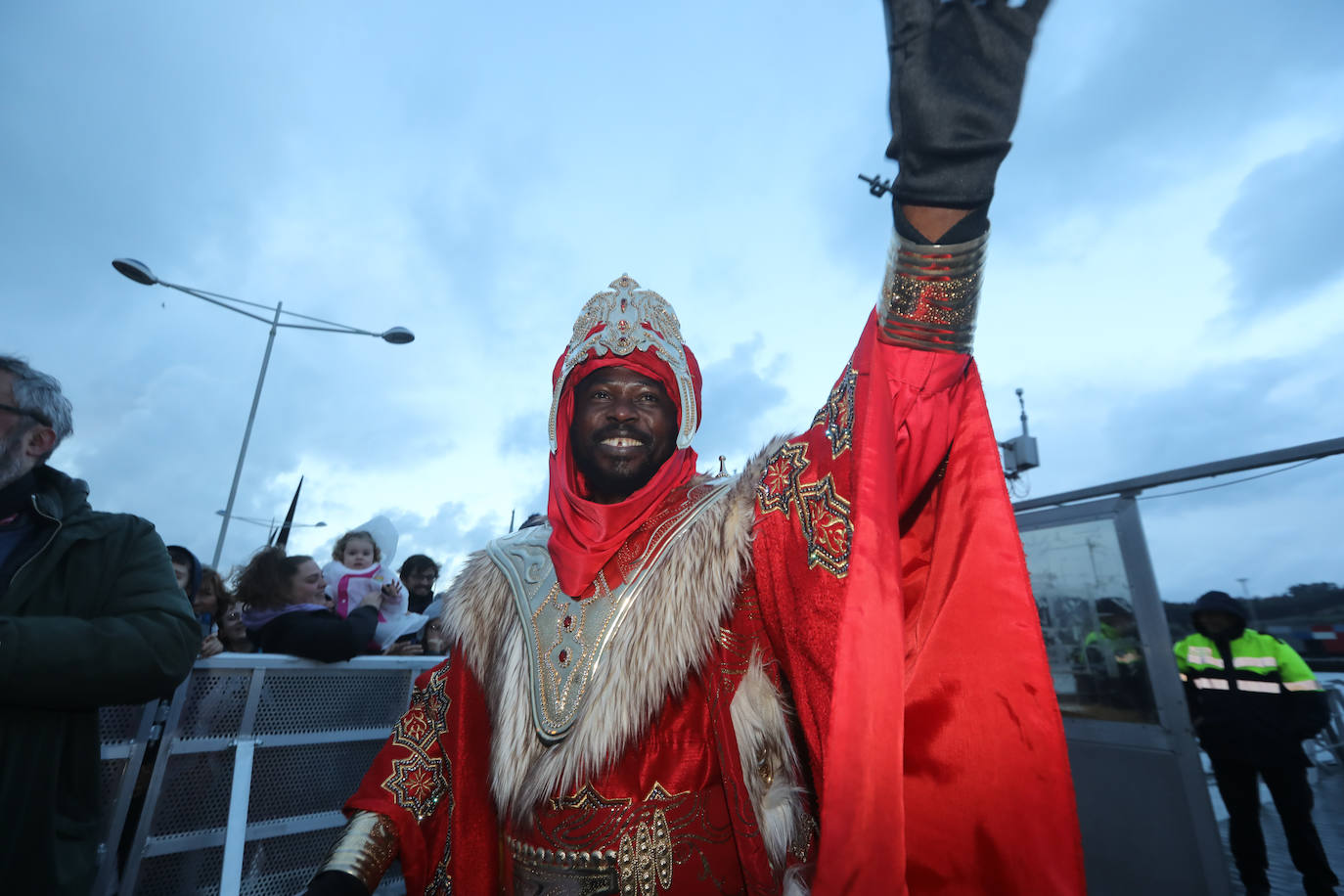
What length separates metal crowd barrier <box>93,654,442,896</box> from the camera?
2.52 metres

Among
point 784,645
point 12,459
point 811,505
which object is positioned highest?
point 12,459

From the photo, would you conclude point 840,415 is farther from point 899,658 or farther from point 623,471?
point 623,471

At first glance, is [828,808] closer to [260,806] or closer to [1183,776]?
[260,806]

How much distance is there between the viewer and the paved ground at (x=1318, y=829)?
A: 15.0 ft

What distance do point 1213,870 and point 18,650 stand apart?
487cm

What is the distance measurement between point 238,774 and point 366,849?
1.31m

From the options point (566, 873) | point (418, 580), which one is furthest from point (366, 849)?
point (418, 580)

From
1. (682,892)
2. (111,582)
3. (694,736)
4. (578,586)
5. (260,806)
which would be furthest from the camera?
(260,806)

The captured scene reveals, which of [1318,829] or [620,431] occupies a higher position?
[620,431]

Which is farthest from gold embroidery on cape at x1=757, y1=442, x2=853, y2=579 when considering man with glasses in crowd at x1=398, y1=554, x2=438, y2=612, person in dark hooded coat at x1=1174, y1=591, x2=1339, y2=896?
man with glasses in crowd at x1=398, y1=554, x2=438, y2=612

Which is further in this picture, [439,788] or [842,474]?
A: [439,788]

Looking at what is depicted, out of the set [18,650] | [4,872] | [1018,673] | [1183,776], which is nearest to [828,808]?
[1018,673]

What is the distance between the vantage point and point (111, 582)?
209cm

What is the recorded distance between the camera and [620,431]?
2.19m
